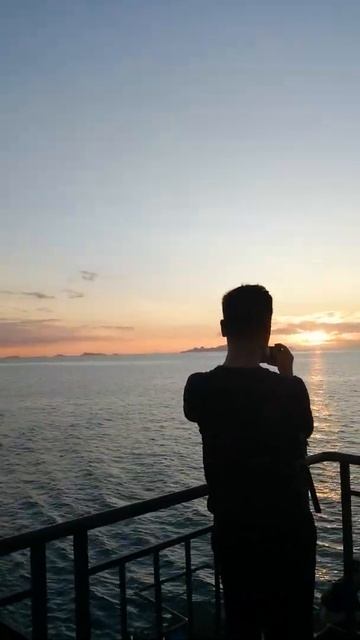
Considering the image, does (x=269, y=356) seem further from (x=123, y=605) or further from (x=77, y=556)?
(x=123, y=605)

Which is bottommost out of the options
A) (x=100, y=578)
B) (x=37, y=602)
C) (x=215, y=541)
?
(x=100, y=578)

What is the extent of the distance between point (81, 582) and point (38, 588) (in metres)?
0.31

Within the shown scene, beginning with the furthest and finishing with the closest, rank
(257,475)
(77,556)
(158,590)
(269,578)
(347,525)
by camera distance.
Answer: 1. (347,525)
2. (158,590)
3. (77,556)
4. (269,578)
5. (257,475)

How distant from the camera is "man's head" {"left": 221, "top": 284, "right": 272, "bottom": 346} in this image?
3.03 m

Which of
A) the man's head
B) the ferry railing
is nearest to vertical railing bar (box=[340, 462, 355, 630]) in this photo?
the ferry railing

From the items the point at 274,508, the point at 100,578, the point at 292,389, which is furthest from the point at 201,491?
the point at 100,578

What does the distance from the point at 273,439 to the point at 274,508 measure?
1.25ft

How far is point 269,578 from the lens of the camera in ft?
9.61

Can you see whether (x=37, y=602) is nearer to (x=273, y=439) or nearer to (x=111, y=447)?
(x=273, y=439)

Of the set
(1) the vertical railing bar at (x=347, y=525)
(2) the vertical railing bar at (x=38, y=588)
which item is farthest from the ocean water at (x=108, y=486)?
(2) the vertical railing bar at (x=38, y=588)

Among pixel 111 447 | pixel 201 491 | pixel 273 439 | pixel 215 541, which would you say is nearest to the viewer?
pixel 273 439

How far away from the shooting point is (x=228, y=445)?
2859 millimetres

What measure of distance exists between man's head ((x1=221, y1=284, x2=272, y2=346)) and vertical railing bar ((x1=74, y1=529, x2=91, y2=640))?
1599 millimetres

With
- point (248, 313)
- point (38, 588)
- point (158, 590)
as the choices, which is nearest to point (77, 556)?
point (38, 588)
